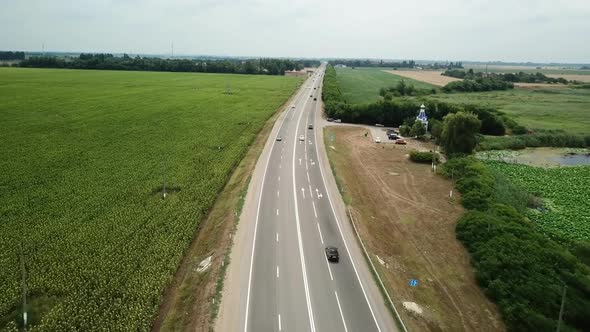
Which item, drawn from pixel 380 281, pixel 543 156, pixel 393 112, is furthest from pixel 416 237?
pixel 393 112

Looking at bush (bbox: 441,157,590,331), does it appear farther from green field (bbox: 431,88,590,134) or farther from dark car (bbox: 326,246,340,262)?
green field (bbox: 431,88,590,134)

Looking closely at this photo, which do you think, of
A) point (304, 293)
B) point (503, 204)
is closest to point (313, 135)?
point (503, 204)

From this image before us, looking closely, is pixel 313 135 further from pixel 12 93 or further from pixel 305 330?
pixel 12 93

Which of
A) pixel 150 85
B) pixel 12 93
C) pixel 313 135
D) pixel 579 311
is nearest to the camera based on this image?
pixel 579 311

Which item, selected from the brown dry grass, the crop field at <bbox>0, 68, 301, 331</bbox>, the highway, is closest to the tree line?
the crop field at <bbox>0, 68, 301, 331</bbox>

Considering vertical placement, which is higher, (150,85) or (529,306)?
(150,85)

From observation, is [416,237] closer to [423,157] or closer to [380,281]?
[380,281]

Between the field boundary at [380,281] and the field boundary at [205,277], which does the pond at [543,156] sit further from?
the field boundary at [205,277]
